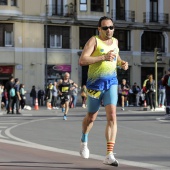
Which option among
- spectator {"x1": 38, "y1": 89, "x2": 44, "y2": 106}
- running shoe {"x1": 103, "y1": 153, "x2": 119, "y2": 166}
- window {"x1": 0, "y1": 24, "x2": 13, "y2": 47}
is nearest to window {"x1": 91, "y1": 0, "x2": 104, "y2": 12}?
window {"x1": 0, "y1": 24, "x2": 13, "y2": 47}

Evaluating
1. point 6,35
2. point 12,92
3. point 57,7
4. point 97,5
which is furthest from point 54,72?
point 12,92

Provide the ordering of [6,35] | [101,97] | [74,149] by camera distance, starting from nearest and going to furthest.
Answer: [101,97] < [74,149] < [6,35]

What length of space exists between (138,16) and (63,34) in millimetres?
7638

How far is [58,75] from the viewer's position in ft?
175

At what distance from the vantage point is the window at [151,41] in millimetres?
57906

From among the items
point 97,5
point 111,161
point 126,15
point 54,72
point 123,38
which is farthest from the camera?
point 123,38

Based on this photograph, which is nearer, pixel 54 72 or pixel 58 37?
pixel 54 72

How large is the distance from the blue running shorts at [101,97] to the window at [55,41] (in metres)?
44.6

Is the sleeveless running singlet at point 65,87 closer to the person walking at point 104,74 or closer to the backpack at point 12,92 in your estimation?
the backpack at point 12,92

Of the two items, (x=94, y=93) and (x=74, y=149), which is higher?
(x=94, y=93)

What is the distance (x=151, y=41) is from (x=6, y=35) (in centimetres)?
1434

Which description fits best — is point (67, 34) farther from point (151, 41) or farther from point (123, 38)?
point (151, 41)

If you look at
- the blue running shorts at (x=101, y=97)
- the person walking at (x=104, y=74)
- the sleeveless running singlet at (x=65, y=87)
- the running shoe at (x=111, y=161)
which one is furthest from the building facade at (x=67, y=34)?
the running shoe at (x=111, y=161)

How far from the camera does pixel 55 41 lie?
176 feet
